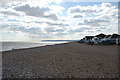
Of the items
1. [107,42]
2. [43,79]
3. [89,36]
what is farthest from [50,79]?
[89,36]

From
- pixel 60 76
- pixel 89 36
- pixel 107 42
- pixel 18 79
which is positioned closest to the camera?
pixel 18 79

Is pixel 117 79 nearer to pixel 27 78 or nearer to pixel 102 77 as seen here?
pixel 102 77

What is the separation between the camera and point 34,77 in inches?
257

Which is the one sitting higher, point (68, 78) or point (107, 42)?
point (68, 78)

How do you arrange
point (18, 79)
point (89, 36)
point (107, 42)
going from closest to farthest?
point (18, 79) → point (107, 42) → point (89, 36)

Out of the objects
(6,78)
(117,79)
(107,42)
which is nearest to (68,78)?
(117,79)

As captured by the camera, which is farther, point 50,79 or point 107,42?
point 107,42

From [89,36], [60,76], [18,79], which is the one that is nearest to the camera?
[18,79]

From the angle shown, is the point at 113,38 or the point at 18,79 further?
the point at 113,38

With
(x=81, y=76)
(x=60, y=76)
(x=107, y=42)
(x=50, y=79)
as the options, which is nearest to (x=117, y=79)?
(x=81, y=76)

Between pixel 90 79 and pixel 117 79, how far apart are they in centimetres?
138

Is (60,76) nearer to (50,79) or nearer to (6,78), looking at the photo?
(50,79)

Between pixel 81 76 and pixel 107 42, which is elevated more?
pixel 81 76

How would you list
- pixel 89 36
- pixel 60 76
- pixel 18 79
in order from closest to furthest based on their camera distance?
pixel 18 79, pixel 60 76, pixel 89 36
